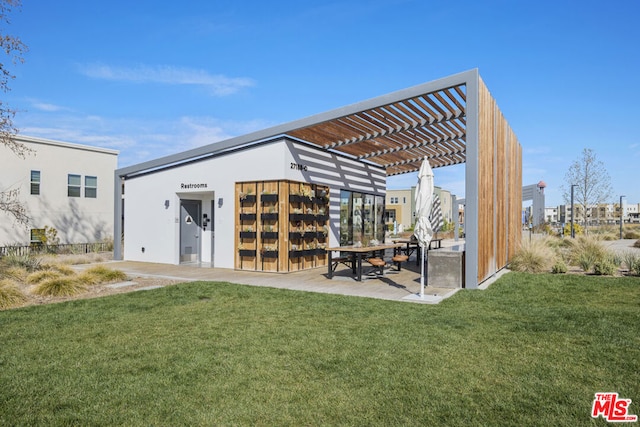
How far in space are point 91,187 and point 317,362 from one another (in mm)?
20029

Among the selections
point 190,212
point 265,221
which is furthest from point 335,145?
point 190,212

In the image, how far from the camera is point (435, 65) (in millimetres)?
11266

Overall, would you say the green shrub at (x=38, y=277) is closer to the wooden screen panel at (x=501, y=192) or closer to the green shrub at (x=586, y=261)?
the wooden screen panel at (x=501, y=192)

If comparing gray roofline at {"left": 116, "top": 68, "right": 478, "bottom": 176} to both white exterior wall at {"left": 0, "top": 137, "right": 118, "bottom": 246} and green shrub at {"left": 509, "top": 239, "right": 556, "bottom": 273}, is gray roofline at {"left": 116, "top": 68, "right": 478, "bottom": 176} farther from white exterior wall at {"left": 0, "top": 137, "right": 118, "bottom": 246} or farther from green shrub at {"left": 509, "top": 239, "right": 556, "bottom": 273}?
green shrub at {"left": 509, "top": 239, "right": 556, "bottom": 273}

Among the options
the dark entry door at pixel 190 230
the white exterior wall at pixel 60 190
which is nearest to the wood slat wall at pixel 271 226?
the dark entry door at pixel 190 230

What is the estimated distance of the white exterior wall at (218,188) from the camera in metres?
12.0

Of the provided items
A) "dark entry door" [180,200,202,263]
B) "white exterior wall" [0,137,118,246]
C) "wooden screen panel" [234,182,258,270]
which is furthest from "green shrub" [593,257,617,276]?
"white exterior wall" [0,137,118,246]

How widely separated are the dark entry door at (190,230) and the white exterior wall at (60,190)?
7521mm

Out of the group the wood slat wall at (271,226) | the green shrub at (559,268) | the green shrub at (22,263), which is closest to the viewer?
the green shrub at (559,268)

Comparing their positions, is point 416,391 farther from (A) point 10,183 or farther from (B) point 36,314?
(A) point 10,183

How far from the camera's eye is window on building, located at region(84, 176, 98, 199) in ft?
66.4

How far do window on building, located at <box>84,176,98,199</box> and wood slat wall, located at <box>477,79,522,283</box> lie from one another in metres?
18.7

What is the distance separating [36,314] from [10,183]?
13.9 m

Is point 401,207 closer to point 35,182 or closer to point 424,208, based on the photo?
point 35,182
